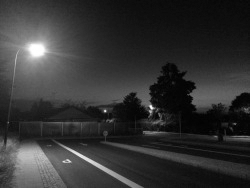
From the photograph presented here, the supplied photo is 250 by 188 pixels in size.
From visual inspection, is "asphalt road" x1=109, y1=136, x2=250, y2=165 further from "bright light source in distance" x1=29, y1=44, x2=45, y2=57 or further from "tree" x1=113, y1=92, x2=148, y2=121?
"tree" x1=113, y1=92, x2=148, y2=121

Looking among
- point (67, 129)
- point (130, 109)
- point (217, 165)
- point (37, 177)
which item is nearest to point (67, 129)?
point (67, 129)

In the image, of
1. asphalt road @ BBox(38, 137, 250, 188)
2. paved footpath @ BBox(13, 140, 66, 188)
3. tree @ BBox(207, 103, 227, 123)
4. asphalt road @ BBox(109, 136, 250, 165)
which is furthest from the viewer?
tree @ BBox(207, 103, 227, 123)

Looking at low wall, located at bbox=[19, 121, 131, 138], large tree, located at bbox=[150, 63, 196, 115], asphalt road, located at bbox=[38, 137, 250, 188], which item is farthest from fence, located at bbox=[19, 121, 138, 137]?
asphalt road, located at bbox=[38, 137, 250, 188]

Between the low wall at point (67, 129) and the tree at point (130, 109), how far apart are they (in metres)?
29.2

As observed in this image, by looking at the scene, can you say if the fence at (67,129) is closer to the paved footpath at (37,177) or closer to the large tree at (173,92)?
the large tree at (173,92)

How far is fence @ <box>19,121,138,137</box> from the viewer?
38.8m

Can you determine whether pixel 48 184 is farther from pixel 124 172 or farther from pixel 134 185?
pixel 124 172

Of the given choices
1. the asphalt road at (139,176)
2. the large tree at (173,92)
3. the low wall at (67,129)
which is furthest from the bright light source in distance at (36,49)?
the large tree at (173,92)

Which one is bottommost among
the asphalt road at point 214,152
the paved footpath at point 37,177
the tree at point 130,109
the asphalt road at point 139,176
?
the asphalt road at point 214,152

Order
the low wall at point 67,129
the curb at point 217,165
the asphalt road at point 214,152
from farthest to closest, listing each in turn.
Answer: the low wall at point 67,129 < the asphalt road at point 214,152 < the curb at point 217,165

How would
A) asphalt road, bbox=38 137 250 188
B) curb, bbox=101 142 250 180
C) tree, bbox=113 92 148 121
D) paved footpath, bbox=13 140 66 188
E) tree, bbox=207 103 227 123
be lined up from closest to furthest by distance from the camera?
1. paved footpath, bbox=13 140 66 188
2. asphalt road, bbox=38 137 250 188
3. curb, bbox=101 142 250 180
4. tree, bbox=207 103 227 123
5. tree, bbox=113 92 148 121

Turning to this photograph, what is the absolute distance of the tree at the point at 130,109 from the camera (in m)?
76.2

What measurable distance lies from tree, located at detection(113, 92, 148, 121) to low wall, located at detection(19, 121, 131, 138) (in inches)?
1150

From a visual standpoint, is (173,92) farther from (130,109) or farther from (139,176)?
(139,176)
